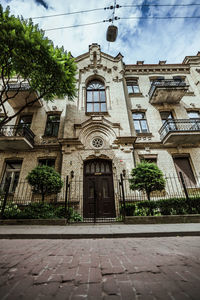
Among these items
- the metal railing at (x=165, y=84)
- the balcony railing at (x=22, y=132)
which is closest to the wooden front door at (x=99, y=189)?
the balcony railing at (x=22, y=132)

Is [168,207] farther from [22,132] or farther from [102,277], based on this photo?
[22,132]

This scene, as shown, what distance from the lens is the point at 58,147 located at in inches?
442

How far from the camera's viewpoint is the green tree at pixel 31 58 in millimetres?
6234

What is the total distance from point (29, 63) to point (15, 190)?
8.48m

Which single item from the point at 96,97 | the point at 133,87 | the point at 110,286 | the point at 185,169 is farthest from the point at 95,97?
the point at 110,286

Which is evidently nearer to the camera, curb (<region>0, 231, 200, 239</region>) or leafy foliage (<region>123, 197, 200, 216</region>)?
curb (<region>0, 231, 200, 239</region>)

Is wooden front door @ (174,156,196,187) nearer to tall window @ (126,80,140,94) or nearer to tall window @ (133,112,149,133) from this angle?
Result: tall window @ (133,112,149,133)

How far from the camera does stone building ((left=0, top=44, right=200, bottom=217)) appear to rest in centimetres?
1004

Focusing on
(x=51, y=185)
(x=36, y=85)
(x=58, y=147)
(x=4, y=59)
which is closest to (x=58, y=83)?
(x=36, y=85)

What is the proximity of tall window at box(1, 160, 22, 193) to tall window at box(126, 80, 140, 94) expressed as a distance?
13.4 meters

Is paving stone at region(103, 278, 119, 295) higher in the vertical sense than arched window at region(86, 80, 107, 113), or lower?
lower

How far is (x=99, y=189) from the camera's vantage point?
31.8ft

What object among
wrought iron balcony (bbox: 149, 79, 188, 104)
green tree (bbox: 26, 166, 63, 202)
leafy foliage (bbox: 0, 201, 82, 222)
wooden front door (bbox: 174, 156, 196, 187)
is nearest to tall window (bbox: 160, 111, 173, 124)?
wrought iron balcony (bbox: 149, 79, 188, 104)

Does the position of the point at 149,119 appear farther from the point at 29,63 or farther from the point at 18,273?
the point at 18,273
